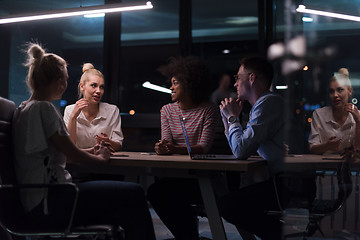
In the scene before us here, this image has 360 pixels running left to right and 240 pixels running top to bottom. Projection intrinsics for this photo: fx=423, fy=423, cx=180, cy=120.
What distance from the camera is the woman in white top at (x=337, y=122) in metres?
1.21

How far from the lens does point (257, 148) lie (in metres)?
2.34

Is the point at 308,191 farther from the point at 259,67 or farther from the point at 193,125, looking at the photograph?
the point at 193,125

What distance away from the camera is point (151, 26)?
10.3 metres

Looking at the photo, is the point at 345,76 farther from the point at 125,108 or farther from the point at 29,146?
the point at 125,108

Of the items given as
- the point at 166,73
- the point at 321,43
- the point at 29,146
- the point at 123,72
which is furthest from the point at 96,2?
the point at 321,43

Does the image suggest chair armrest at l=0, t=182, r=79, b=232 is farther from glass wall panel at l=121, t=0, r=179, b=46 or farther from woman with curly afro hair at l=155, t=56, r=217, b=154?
glass wall panel at l=121, t=0, r=179, b=46

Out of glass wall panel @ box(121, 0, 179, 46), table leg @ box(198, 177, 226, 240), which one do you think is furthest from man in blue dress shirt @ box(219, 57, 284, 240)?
glass wall panel @ box(121, 0, 179, 46)

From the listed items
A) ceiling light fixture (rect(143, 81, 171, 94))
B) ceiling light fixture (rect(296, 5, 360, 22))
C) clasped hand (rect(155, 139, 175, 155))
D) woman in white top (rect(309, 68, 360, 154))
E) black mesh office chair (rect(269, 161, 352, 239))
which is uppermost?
ceiling light fixture (rect(143, 81, 171, 94))

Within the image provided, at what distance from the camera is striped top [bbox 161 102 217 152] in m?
2.95

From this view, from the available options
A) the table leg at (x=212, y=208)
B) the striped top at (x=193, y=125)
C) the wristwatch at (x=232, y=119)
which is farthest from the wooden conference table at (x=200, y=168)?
the striped top at (x=193, y=125)

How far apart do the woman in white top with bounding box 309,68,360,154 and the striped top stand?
1517mm

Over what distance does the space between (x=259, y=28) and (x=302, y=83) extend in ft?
14.0

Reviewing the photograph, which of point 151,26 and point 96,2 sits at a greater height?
point 151,26

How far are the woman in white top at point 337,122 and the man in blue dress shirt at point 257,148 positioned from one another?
0.84 m
